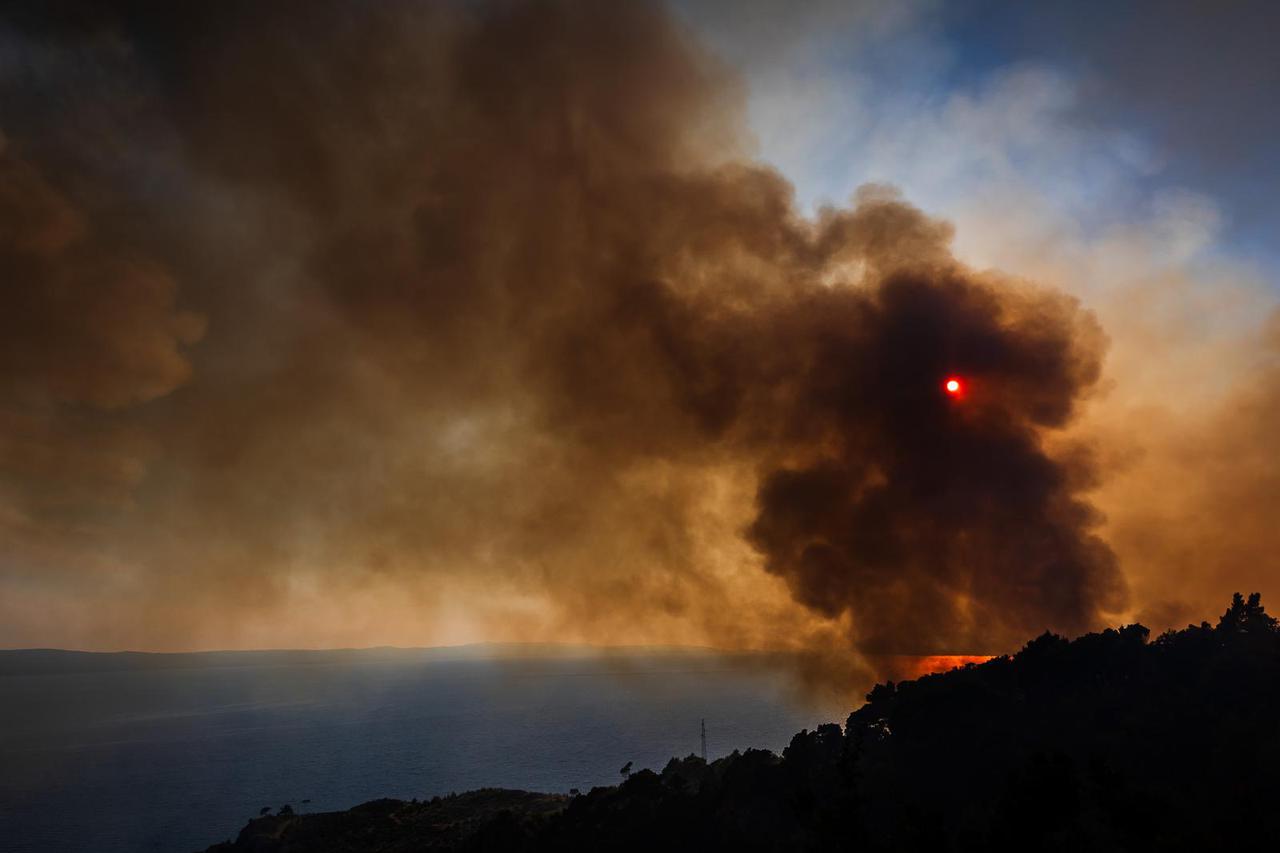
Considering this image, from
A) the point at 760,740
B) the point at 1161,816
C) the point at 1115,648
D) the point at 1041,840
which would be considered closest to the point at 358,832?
the point at 1041,840

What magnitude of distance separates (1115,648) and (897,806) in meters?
32.7

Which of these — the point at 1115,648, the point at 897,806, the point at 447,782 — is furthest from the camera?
the point at 447,782

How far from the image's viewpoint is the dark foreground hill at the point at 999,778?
39.8m

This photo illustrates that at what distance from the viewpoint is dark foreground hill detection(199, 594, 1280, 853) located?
1567 inches

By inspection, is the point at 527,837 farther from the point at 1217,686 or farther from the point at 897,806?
the point at 1217,686

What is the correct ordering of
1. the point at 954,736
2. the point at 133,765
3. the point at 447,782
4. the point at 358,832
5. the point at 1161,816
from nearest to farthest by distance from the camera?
the point at 1161,816 < the point at 954,736 < the point at 358,832 < the point at 447,782 < the point at 133,765

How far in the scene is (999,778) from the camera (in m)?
54.4

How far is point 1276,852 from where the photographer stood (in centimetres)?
3631

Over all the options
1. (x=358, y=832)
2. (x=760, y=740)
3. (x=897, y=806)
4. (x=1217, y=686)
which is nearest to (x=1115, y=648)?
(x=1217, y=686)

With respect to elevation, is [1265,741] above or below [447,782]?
above

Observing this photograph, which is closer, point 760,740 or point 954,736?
point 954,736

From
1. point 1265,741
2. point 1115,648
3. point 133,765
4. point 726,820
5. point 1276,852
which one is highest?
point 1115,648

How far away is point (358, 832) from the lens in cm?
8006

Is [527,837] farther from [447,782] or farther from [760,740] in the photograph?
[760,740]
